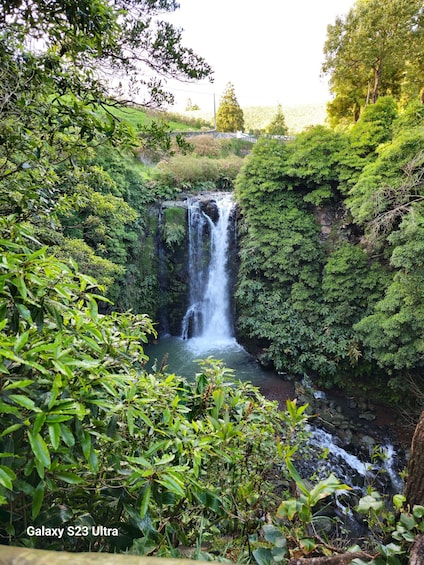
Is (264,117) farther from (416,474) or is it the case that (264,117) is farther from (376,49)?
(416,474)

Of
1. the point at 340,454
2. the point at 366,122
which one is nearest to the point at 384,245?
the point at 366,122

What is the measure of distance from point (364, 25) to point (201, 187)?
856 centimetres

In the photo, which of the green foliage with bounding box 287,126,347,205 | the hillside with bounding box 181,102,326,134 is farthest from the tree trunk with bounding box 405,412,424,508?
the hillside with bounding box 181,102,326,134

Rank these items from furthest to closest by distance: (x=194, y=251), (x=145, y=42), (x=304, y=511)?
(x=194, y=251)
(x=145, y=42)
(x=304, y=511)

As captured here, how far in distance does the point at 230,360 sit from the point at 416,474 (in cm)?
903

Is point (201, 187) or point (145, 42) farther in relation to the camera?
point (201, 187)

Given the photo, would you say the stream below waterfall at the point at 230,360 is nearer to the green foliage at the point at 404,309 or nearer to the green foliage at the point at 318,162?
the green foliage at the point at 404,309

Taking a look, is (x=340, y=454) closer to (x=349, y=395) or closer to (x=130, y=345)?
(x=349, y=395)

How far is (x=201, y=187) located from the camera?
604 inches

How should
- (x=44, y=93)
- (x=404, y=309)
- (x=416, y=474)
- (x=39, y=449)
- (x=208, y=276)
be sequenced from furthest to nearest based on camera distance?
(x=208, y=276) → (x=404, y=309) → (x=44, y=93) → (x=416, y=474) → (x=39, y=449)

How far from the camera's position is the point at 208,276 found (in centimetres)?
1228

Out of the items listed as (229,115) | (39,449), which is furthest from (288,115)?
(39,449)

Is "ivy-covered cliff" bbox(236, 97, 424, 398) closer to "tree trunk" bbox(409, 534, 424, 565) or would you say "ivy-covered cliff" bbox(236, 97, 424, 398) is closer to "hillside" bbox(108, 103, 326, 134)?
"tree trunk" bbox(409, 534, 424, 565)

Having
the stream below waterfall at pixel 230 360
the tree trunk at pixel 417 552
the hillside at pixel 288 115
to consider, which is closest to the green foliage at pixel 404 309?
the stream below waterfall at pixel 230 360
